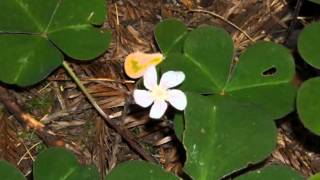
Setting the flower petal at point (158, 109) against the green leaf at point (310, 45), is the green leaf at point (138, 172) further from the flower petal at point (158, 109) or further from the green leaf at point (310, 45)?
the green leaf at point (310, 45)

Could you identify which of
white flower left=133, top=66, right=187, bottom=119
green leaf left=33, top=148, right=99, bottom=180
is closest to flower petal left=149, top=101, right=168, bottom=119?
white flower left=133, top=66, right=187, bottom=119

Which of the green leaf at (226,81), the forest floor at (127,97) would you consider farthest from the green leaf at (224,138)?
the forest floor at (127,97)

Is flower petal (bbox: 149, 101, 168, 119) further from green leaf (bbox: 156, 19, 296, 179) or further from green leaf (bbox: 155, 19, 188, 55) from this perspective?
green leaf (bbox: 155, 19, 188, 55)

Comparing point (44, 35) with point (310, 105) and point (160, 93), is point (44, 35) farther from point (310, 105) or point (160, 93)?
point (310, 105)

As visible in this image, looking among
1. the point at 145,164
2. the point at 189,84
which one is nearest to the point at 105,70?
the point at 189,84

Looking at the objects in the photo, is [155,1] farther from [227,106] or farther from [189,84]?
[227,106]

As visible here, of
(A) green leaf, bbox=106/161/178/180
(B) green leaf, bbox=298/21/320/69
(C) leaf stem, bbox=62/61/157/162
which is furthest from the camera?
(C) leaf stem, bbox=62/61/157/162
